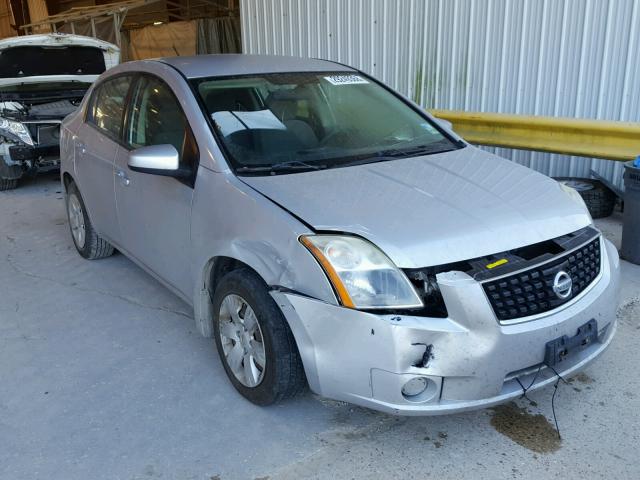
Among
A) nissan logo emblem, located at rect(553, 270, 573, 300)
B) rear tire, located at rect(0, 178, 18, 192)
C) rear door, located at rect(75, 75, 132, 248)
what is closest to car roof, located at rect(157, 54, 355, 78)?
rear door, located at rect(75, 75, 132, 248)

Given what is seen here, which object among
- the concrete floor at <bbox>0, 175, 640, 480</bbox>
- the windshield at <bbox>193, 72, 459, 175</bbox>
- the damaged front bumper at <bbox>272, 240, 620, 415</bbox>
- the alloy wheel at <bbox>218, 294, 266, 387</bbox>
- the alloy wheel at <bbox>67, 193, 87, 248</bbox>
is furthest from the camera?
the alloy wheel at <bbox>67, 193, 87, 248</bbox>

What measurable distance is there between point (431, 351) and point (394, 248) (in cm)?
42

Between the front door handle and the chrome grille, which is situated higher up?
the front door handle

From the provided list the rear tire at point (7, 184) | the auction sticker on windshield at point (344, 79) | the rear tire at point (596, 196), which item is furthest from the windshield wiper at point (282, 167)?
the rear tire at point (7, 184)

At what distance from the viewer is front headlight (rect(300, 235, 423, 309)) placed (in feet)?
7.60

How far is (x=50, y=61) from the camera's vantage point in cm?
774

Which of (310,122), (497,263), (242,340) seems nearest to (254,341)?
(242,340)

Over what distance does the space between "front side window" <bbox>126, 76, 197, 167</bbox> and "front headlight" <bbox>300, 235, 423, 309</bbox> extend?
115 centimetres

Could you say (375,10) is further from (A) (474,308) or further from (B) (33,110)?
(A) (474,308)

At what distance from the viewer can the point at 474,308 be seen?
2258mm

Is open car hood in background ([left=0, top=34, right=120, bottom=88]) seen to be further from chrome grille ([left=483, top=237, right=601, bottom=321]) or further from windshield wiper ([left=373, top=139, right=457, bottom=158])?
chrome grille ([left=483, top=237, right=601, bottom=321])

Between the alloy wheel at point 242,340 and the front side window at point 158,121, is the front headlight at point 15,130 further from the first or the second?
the alloy wheel at point 242,340

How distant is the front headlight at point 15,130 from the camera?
7121 mm

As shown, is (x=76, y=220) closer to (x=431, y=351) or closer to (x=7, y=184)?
(x=7, y=184)
